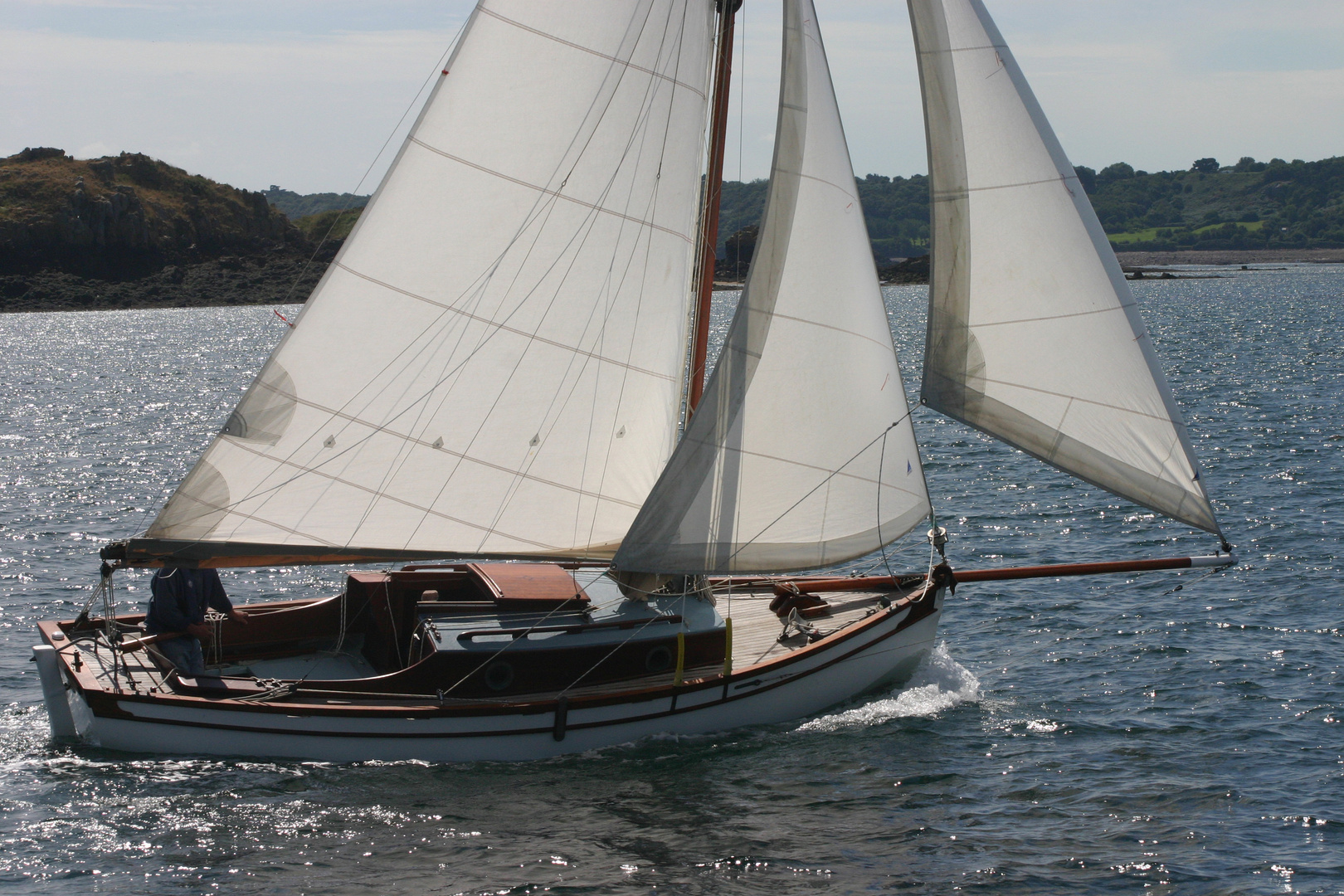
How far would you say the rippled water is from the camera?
1253 cm

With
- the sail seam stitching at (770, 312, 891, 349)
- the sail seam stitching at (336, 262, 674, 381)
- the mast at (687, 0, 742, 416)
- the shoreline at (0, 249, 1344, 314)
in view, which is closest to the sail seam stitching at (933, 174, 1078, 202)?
the sail seam stitching at (770, 312, 891, 349)

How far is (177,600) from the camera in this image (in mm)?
14727

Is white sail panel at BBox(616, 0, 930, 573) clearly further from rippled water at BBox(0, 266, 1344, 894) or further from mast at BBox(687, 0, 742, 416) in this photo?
rippled water at BBox(0, 266, 1344, 894)

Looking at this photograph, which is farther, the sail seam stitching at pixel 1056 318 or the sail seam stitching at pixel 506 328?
the sail seam stitching at pixel 506 328

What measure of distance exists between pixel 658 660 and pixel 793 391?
12.2 ft

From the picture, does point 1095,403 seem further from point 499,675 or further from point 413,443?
point 413,443

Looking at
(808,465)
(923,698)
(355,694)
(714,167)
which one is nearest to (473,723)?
(355,694)

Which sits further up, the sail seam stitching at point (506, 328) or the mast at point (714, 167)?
the mast at point (714, 167)

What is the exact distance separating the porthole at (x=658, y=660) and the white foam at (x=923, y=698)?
2.11m

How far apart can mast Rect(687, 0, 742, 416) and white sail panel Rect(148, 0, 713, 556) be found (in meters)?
0.18

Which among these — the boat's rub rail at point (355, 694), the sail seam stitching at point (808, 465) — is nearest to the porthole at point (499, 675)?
the boat's rub rail at point (355, 694)

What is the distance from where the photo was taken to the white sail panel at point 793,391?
1474cm

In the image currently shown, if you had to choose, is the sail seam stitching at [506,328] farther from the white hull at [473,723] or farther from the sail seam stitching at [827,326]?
the white hull at [473,723]

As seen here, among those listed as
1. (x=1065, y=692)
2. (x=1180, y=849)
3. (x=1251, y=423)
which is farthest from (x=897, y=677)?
(x=1251, y=423)
